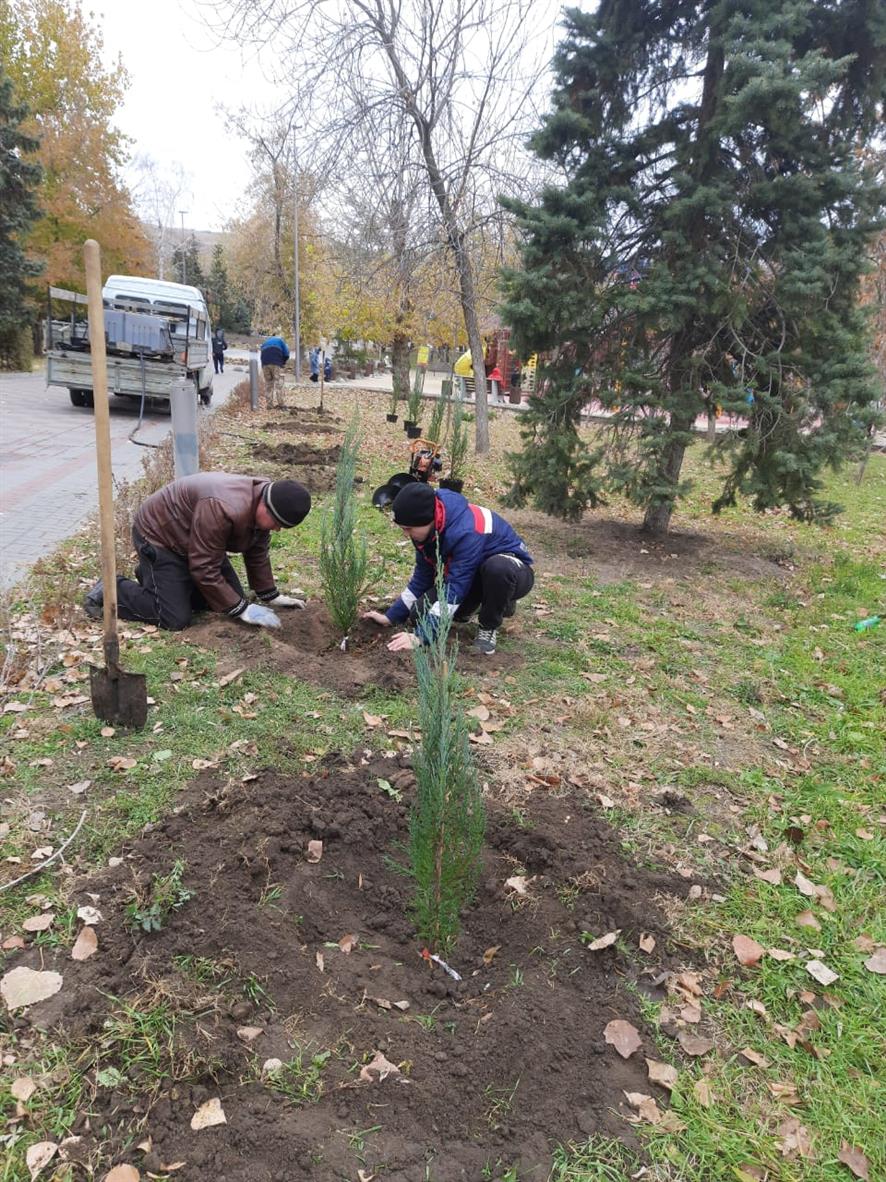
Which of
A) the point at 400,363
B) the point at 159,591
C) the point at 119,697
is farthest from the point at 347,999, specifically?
the point at 400,363

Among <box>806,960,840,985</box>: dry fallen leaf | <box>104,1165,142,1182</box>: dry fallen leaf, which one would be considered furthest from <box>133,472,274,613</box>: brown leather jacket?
<box>806,960,840,985</box>: dry fallen leaf

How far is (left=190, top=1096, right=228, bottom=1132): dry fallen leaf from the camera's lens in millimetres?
1777

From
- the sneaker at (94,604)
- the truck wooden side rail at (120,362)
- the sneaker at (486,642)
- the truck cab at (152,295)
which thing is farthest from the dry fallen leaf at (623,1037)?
the truck cab at (152,295)

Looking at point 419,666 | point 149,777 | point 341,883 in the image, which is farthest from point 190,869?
point 419,666

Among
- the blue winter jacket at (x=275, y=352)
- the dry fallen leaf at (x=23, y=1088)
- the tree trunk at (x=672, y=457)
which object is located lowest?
the dry fallen leaf at (x=23, y=1088)

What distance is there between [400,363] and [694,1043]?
57.9 feet

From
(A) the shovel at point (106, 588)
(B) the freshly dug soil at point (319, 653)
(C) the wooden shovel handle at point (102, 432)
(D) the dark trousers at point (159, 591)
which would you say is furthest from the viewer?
(D) the dark trousers at point (159, 591)

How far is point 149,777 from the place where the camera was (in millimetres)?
3117

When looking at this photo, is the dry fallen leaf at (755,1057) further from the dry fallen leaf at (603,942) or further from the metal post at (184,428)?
the metal post at (184,428)

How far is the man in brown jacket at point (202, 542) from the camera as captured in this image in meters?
4.23

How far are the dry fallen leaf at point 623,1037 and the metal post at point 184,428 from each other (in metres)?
5.59

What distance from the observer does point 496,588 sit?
445cm

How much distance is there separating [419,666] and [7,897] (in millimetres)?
1631

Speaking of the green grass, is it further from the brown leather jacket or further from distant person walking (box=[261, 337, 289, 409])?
distant person walking (box=[261, 337, 289, 409])
